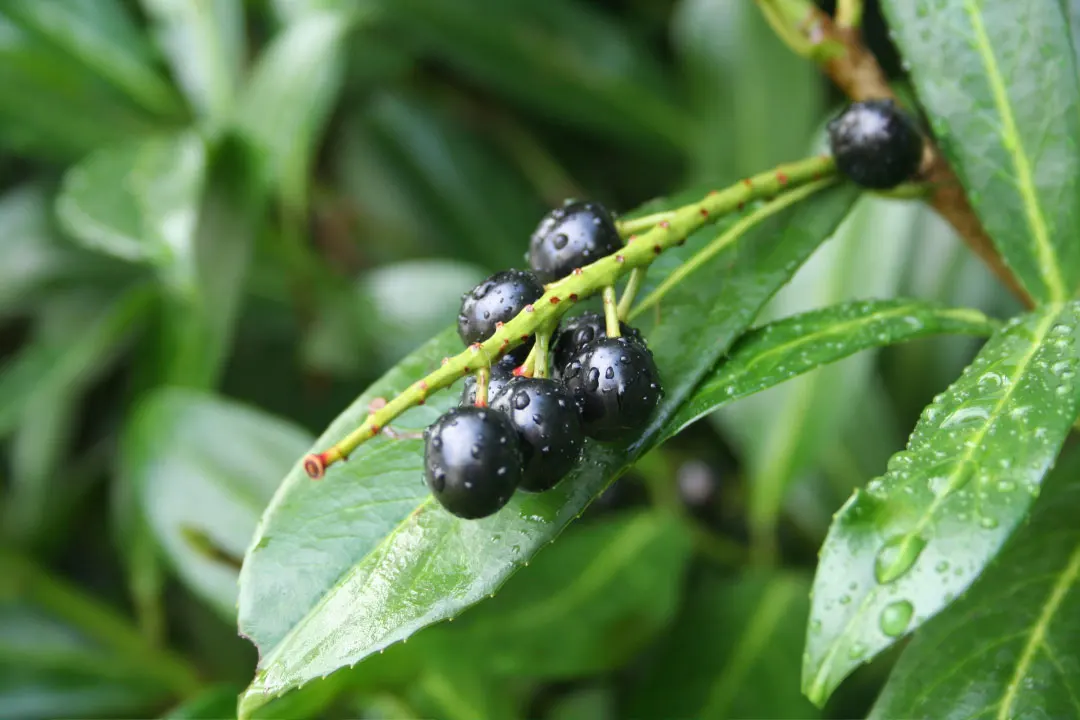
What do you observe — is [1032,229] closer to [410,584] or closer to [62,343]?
[410,584]

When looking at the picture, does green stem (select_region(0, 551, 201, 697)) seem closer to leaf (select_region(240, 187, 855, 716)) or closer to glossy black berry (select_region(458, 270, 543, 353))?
leaf (select_region(240, 187, 855, 716))

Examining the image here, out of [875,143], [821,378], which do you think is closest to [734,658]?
[821,378]

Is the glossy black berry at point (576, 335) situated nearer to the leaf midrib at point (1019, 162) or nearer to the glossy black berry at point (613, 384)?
the glossy black berry at point (613, 384)

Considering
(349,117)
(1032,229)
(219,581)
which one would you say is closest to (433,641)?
(219,581)

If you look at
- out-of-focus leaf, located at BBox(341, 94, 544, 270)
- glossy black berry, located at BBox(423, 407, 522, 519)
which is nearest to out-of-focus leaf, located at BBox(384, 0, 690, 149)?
out-of-focus leaf, located at BBox(341, 94, 544, 270)

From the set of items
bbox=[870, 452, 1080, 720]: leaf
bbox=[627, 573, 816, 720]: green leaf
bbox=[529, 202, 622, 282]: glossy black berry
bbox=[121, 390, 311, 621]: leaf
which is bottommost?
bbox=[627, 573, 816, 720]: green leaf

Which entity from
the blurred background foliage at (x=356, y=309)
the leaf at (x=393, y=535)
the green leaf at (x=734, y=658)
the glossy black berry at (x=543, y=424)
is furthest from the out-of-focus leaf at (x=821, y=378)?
the glossy black berry at (x=543, y=424)

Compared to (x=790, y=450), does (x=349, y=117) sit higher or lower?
higher
